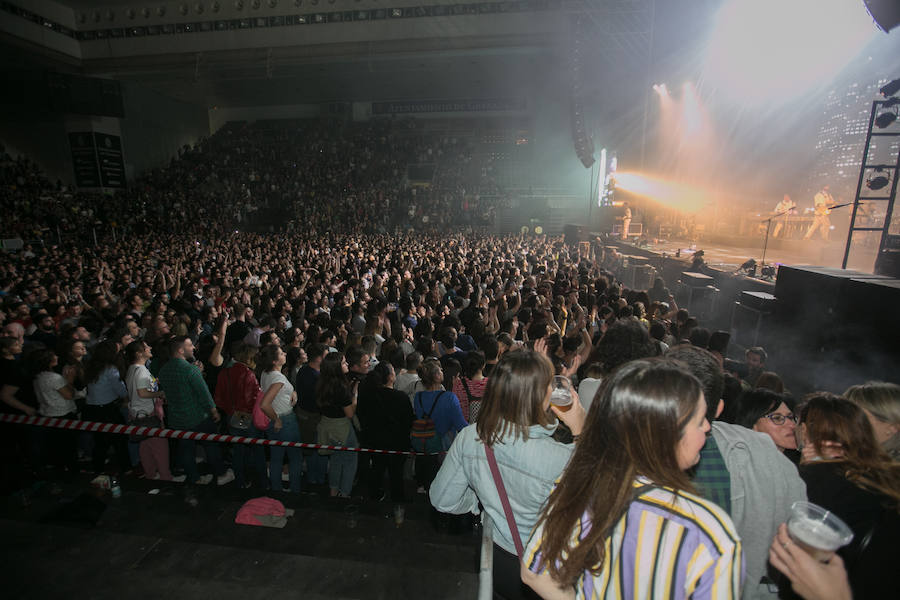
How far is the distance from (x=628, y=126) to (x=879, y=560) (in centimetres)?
3083

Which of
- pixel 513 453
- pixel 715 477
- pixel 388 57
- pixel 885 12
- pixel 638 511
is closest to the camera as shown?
pixel 638 511

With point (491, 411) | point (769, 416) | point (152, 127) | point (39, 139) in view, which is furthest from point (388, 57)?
point (491, 411)

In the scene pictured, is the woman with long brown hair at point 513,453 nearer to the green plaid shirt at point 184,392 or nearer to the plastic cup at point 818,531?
the plastic cup at point 818,531

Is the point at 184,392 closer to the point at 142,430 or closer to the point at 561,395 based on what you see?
the point at 142,430

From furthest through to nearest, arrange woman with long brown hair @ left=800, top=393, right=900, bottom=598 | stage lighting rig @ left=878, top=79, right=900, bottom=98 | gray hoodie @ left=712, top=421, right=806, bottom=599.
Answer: stage lighting rig @ left=878, top=79, right=900, bottom=98 < gray hoodie @ left=712, top=421, right=806, bottom=599 < woman with long brown hair @ left=800, top=393, right=900, bottom=598

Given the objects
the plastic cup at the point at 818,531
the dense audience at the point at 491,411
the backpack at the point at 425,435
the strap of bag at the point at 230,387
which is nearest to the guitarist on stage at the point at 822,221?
the dense audience at the point at 491,411

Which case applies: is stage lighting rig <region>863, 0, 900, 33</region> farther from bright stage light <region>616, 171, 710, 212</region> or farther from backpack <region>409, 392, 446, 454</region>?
bright stage light <region>616, 171, 710, 212</region>

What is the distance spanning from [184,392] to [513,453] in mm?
3459

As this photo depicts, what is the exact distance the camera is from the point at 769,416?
7.84ft

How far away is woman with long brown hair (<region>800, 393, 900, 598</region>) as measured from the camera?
1.43 metres

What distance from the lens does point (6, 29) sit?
1992 cm

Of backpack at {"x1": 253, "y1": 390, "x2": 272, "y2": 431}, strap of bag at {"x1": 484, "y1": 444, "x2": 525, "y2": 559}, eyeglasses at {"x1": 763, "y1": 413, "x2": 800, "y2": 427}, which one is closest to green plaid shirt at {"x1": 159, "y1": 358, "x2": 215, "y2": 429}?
backpack at {"x1": 253, "y1": 390, "x2": 272, "y2": 431}

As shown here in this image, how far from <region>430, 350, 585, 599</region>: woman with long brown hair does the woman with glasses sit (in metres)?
1.41

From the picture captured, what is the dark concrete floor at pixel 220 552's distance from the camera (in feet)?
8.89
